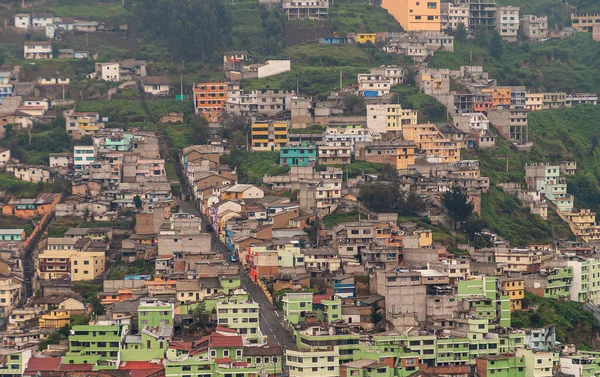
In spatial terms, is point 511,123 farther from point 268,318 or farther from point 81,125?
point 268,318

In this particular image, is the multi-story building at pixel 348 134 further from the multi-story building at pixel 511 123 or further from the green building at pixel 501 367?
the green building at pixel 501 367

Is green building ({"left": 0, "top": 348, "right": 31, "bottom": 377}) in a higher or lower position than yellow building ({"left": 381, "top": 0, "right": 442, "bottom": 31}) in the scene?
lower

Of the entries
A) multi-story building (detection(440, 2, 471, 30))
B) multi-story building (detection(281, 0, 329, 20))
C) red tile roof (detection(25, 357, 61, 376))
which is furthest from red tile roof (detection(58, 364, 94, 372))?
multi-story building (detection(440, 2, 471, 30))

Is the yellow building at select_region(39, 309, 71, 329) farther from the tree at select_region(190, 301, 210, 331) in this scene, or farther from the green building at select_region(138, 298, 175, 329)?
the tree at select_region(190, 301, 210, 331)

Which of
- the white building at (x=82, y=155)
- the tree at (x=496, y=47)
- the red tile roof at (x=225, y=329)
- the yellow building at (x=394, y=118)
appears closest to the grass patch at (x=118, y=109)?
the white building at (x=82, y=155)

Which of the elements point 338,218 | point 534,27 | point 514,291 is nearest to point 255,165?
point 338,218

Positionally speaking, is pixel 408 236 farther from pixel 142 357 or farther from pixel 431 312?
pixel 142 357
